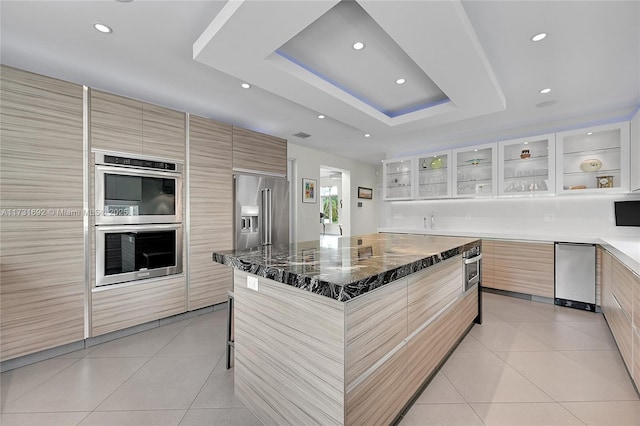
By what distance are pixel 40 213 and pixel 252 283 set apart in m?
2.06

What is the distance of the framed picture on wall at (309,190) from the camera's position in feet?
17.3

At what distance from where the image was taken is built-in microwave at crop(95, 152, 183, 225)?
2562 mm

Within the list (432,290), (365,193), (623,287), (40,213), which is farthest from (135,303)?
(365,193)

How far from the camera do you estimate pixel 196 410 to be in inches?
65.9

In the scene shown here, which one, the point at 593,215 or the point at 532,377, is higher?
the point at 593,215

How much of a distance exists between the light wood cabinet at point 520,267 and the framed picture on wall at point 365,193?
130 inches

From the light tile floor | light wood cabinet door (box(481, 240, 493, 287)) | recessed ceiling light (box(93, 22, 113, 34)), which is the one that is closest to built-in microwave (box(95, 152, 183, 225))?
recessed ceiling light (box(93, 22, 113, 34))

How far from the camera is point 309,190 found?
541 cm

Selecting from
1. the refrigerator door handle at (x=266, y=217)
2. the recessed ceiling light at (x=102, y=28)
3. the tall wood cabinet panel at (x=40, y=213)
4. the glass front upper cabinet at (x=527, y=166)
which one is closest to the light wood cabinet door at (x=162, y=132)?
the tall wood cabinet panel at (x=40, y=213)

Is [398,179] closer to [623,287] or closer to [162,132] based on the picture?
[623,287]

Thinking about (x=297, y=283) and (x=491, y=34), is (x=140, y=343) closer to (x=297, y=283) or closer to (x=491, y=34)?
(x=297, y=283)

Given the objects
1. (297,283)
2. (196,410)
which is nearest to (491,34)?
(297,283)

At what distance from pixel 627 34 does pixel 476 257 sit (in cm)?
197

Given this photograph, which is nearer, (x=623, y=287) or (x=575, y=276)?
(x=623, y=287)
